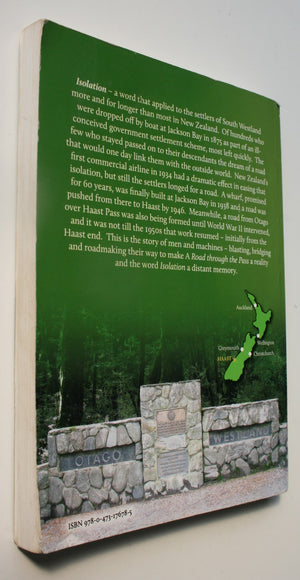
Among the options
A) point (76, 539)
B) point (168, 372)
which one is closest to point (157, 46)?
point (168, 372)

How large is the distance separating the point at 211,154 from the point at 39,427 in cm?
99

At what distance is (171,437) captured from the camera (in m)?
1.57

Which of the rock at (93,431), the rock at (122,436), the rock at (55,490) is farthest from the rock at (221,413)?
the rock at (55,490)

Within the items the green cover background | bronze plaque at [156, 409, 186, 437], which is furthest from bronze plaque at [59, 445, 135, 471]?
the green cover background

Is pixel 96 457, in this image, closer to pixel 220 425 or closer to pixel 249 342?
pixel 220 425

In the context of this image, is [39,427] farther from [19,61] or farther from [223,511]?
[19,61]

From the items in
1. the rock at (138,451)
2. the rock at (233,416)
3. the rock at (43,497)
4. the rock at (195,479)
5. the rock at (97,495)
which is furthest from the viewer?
the rock at (233,416)

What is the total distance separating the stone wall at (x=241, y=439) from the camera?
1.68 m

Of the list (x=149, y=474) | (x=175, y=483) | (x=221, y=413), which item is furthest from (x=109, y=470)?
(x=221, y=413)

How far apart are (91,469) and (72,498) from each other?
0.08m

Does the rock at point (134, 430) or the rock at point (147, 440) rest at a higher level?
the rock at point (134, 430)

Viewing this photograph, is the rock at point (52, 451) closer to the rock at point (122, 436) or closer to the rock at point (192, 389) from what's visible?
the rock at point (122, 436)

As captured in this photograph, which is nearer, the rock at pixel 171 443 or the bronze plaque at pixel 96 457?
the bronze plaque at pixel 96 457

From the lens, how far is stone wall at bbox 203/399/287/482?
168 centimetres
